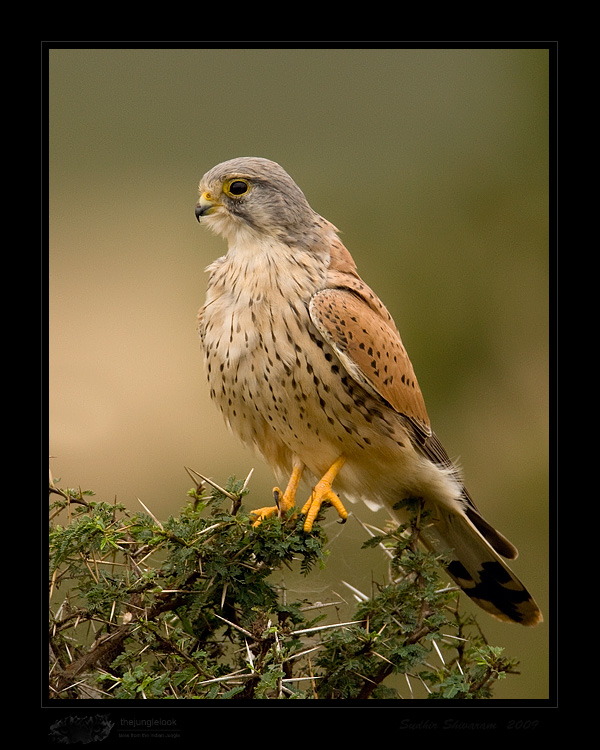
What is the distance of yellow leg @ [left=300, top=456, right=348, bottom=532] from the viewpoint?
288 centimetres

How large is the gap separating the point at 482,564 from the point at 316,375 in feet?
3.13

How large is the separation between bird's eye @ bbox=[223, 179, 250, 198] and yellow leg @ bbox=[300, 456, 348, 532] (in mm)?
1020

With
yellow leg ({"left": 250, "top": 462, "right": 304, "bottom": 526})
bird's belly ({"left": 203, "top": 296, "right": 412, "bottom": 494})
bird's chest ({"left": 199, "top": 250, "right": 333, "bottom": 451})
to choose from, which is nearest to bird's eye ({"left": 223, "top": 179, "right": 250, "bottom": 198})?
bird's chest ({"left": 199, "top": 250, "right": 333, "bottom": 451})

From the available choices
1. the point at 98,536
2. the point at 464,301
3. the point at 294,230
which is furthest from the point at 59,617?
the point at 464,301

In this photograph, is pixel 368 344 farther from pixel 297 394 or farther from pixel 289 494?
pixel 289 494

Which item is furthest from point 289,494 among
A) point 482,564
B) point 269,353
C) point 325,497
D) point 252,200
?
point 252,200

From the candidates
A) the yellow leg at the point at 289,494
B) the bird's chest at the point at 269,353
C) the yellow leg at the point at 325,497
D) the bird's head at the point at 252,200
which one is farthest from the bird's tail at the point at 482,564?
the bird's head at the point at 252,200

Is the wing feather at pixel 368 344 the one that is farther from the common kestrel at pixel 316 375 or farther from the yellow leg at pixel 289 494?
the yellow leg at pixel 289 494

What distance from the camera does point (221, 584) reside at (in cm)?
238

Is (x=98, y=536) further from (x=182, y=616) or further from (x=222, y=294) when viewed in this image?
(x=222, y=294)

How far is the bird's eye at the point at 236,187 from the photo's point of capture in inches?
119

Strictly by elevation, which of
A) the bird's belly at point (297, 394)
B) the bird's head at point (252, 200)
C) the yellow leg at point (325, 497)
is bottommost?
the yellow leg at point (325, 497)

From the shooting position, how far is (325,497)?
295 cm

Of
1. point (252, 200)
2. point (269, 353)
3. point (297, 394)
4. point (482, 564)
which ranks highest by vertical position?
point (252, 200)
